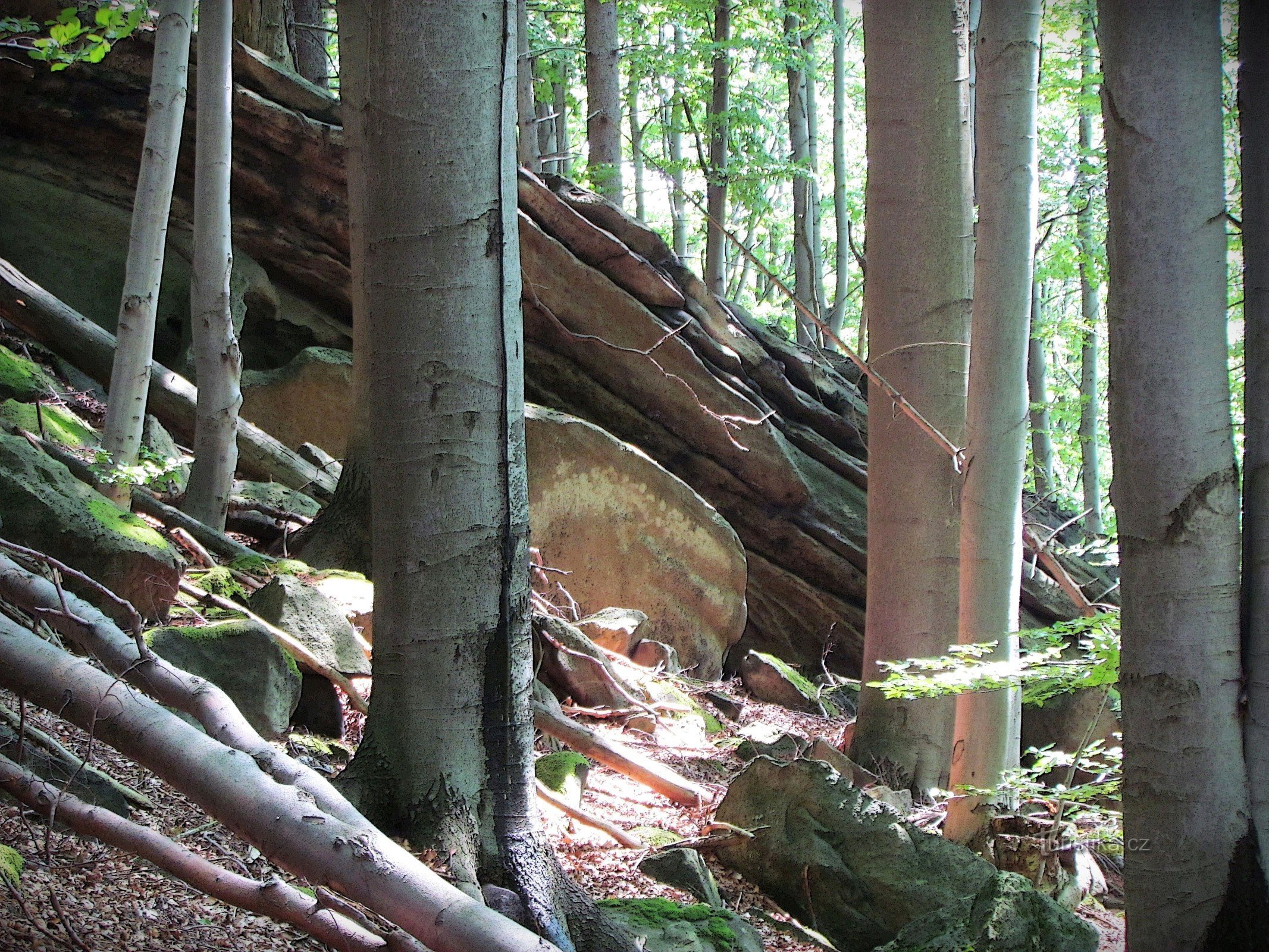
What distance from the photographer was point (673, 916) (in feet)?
11.9

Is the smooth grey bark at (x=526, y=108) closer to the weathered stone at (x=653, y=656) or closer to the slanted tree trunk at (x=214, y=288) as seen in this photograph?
the slanted tree trunk at (x=214, y=288)

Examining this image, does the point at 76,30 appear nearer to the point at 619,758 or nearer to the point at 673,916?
the point at 619,758

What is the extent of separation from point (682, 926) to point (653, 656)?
16.1 feet

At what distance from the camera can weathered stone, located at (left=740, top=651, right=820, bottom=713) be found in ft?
31.1

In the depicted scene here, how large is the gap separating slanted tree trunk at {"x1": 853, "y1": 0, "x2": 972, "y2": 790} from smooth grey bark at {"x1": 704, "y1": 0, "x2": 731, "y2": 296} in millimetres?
7916

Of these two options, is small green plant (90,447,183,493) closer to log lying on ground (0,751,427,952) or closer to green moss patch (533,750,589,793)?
green moss patch (533,750,589,793)

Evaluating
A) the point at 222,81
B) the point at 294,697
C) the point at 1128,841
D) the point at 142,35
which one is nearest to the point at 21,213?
the point at 142,35

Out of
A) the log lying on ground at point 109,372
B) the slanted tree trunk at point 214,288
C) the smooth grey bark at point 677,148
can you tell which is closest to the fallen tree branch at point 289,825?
the slanted tree trunk at point 214,288

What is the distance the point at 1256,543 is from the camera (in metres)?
2.78

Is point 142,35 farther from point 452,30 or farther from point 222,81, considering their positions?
point 452,30

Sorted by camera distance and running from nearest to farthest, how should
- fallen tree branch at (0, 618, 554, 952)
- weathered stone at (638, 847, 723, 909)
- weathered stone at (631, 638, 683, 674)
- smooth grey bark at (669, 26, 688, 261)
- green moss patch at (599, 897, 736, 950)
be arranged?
fallen tree branch at (0, 618, 554, 952) → green moss patch at (599, 897, 736, 950) → weathered stone at (638, 847, 723, 909) → weathered stone at (631, 638, 683, 674) → smooth grey bark at (669, 26, 688, 261)

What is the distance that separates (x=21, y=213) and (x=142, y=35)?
7.11 ft

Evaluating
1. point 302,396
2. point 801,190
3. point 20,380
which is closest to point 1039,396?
point 801,190

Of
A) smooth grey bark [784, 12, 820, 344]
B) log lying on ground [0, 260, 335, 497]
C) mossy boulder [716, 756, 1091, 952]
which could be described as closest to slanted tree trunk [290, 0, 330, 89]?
log lying on ground [0, 260, 335, 497]
